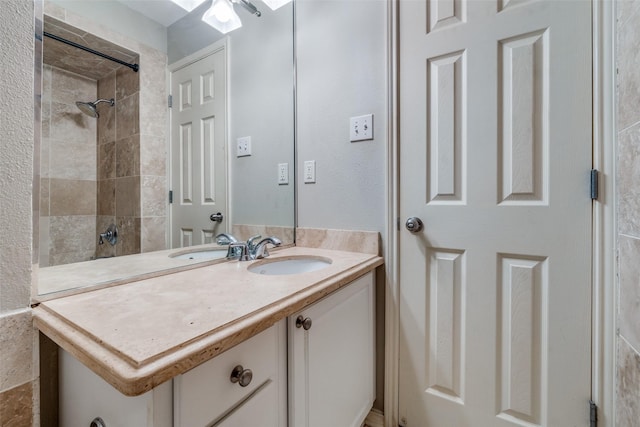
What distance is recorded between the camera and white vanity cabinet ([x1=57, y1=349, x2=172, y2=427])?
1.49 ft

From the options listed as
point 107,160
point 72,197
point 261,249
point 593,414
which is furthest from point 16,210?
point 593,414

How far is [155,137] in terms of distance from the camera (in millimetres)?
973

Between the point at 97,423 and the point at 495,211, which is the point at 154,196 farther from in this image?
the point at 495,211

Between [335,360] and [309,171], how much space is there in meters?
0.84

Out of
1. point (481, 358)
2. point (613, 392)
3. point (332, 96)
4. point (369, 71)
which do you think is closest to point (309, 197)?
point (332, 96)

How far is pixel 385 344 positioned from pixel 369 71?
1.16 meters

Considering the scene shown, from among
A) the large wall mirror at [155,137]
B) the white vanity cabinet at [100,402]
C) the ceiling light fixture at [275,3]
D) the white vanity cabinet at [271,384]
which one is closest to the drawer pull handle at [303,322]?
the white vanity cabinet at [271,384]

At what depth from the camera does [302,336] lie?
2.49ft

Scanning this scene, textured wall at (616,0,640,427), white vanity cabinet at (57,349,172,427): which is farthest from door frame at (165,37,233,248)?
textured wall at (616,0,640,427)

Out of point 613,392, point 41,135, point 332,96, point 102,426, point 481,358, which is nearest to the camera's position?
point 102,426

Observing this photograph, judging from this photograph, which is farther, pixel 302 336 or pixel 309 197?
pixel 309 197

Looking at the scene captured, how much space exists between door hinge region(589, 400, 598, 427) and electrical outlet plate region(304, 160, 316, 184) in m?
1.25

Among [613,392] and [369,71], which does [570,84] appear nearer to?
[369,71]

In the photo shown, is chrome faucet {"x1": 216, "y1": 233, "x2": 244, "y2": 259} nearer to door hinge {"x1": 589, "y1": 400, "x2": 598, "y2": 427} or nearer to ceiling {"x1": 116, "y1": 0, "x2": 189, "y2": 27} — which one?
ceiling {"x1": 116, "y1": 0, "x2": 189, "y2": 27}
